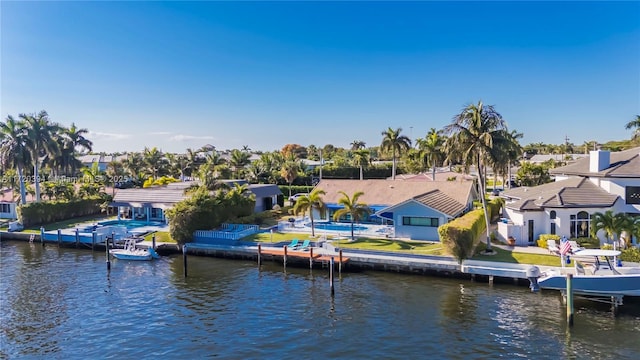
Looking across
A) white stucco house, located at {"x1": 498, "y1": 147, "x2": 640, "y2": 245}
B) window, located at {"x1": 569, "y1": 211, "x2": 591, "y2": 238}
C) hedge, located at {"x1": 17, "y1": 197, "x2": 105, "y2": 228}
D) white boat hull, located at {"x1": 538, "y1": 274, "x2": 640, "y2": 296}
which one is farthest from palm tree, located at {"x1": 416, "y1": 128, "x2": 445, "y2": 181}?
hedge, located at {"x1": 17, "y1": 197, "x2": 105, "y2": 228}

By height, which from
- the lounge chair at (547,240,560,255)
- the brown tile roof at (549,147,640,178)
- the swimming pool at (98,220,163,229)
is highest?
the brown tile roof at (549,147,640,178)

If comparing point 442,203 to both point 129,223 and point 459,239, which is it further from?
point 129,223

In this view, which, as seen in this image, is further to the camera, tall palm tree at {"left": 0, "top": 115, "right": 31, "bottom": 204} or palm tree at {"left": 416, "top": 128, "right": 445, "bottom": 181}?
palm tree at {"left": 416, "top": 128, "right": 445, "bottom": 181}

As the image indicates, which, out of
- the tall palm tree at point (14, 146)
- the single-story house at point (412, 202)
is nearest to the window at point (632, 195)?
the single-story house at point (412, 202)

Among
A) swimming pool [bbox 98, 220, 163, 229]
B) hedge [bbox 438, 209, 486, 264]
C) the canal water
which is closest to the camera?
the canal water

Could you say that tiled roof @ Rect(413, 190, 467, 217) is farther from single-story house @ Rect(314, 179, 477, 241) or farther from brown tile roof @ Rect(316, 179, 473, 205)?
brown tile roof @ Rect(316, 179, 473, 205)

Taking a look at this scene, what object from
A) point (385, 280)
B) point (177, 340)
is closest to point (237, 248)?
point (385, 280)
